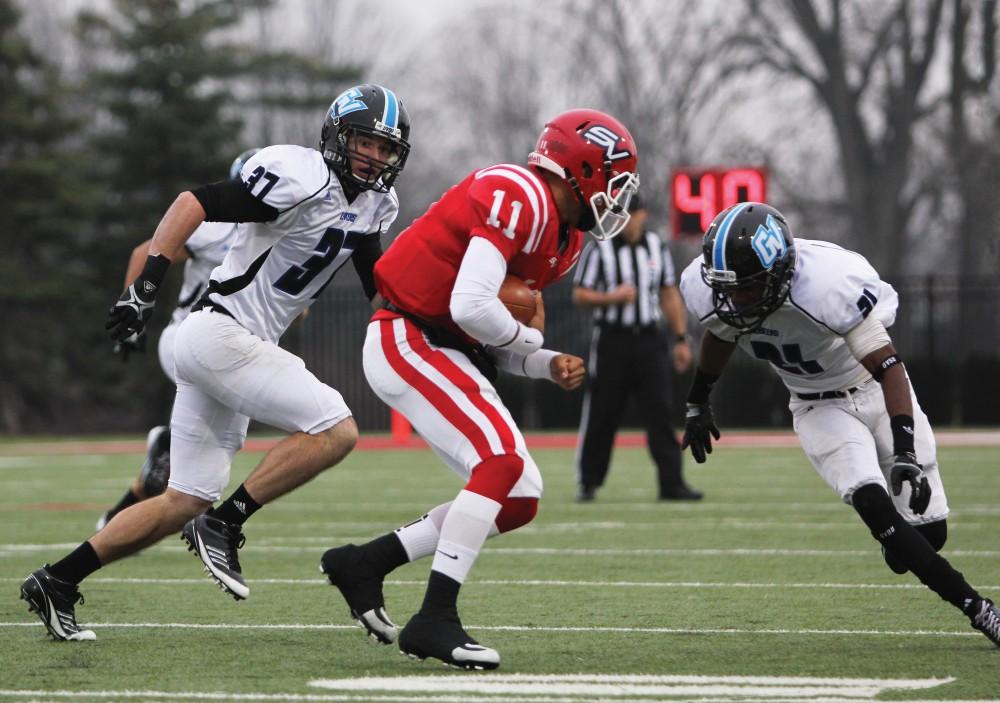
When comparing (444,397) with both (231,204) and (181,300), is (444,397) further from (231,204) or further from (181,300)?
(181,300)

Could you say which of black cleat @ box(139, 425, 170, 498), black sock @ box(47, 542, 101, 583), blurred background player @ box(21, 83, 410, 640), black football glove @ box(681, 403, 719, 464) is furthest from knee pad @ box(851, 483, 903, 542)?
black cleat @ box(139, 425, 170, 498)

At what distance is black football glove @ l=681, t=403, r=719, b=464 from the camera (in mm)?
5617

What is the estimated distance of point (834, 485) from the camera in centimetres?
522

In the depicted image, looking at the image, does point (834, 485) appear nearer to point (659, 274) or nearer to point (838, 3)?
point (659, 274)

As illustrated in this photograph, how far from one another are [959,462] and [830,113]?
629 inches

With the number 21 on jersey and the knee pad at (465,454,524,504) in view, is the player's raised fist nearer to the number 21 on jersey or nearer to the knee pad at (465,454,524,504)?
the knee pad at (465,454,524,504)

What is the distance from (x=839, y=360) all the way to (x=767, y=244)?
616mm

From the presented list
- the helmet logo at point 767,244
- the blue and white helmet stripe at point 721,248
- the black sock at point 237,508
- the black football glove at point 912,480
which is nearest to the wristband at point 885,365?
the black football glove at point 912,480

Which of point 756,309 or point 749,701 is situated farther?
point 756,309

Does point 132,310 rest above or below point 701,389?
above

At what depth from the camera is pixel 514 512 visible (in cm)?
470

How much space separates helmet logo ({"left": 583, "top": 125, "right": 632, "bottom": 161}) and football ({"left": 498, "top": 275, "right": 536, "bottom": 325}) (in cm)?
46

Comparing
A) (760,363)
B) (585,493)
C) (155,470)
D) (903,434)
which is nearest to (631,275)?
(585,493)

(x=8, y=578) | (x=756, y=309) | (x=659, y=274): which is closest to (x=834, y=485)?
(x=756, y=309)
